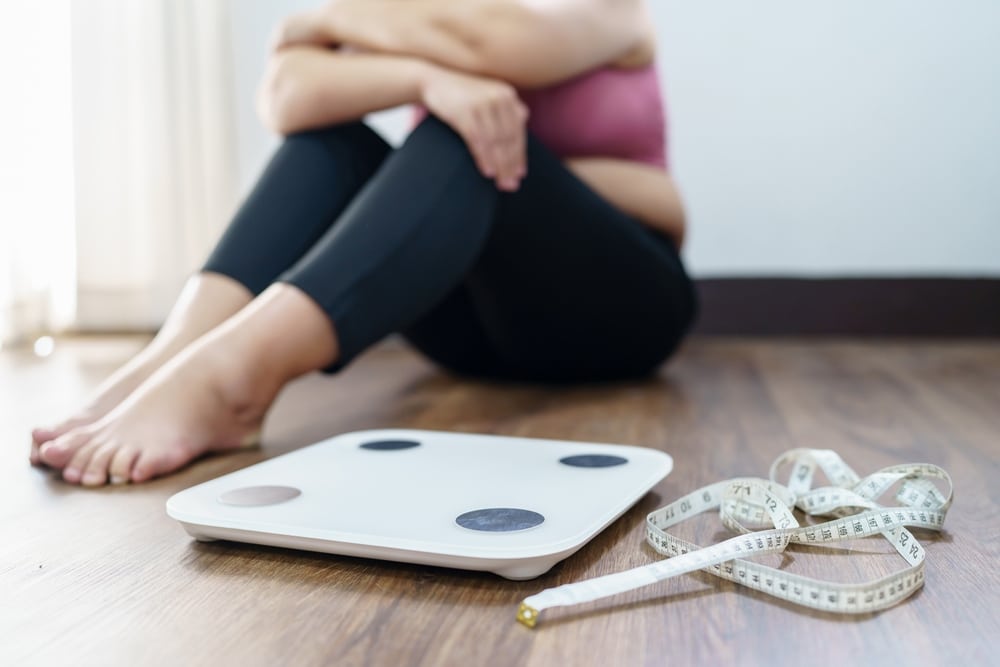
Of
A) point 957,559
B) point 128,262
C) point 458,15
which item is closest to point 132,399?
point 458,15

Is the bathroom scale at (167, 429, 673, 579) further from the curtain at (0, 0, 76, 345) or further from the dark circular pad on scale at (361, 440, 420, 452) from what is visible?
the curtain at (0, 0, 76, 345)

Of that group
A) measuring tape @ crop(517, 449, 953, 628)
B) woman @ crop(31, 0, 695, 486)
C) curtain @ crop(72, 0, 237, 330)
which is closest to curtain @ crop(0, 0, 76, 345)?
curtain @ crop(72, 0, 237, 330)

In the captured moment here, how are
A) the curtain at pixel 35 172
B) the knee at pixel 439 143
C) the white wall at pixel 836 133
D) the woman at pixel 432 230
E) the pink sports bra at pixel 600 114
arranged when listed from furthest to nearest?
1. the white wall at pixel 836 133
2. the curtain at pixel 35 172
3. the pink sports bra at pixel 600 114
4. the knee at pixel 439 143
5. the woman at pixel 432 230

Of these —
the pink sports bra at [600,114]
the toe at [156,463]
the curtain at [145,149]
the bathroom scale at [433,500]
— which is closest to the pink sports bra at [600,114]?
the pink sports bra at [600,114]

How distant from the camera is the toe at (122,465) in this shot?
0.93 meters

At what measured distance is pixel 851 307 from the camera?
2277 mm

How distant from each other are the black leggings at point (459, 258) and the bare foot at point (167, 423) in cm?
11

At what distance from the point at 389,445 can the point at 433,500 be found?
0.21 meters

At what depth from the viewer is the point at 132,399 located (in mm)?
979

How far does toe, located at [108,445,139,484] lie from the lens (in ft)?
3.04

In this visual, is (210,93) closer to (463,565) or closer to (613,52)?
(613,52)

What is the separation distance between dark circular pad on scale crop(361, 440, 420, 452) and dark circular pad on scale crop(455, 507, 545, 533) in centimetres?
24

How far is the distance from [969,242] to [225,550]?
6.57 feet

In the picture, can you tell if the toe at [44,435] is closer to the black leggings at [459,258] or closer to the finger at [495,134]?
the black leggings at [459,258]
